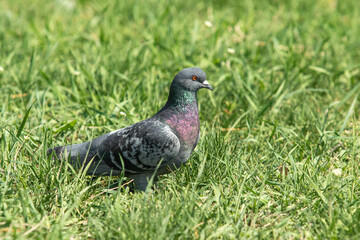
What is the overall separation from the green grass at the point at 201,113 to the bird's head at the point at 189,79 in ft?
1.49

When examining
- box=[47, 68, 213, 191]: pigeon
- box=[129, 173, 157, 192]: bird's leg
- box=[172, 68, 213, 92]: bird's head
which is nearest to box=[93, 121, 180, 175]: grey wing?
box=[47, 68, 213, 191]: pigeon

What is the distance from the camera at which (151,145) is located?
3.39 metres

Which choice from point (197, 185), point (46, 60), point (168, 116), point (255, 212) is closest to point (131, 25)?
point (46, 60)

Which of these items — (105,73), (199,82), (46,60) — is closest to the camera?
(199,82)

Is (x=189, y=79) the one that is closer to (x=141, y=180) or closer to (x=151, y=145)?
(x=151, y=145)

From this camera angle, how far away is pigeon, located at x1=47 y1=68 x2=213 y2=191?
11.1ft

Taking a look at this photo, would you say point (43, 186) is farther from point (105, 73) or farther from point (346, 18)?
point (346, 18)

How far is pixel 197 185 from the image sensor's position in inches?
134

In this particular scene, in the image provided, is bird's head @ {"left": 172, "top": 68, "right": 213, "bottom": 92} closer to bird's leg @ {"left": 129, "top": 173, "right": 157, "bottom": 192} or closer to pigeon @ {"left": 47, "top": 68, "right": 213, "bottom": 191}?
pigeon @ {"left": 47, "top": 68, "right": 213, "bottom": 191}

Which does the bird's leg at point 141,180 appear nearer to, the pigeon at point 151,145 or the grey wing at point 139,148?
the pigeon at point 151,145

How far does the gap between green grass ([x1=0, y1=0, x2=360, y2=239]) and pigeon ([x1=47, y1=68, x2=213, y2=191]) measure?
13 cm

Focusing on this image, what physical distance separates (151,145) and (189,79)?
642mm

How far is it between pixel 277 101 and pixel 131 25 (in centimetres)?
292

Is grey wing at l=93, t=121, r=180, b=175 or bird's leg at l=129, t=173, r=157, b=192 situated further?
bird's leg at l=129, t=173, r=157, b=192
